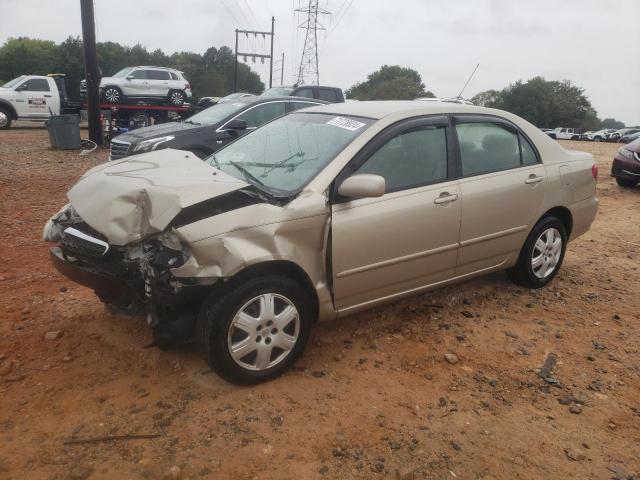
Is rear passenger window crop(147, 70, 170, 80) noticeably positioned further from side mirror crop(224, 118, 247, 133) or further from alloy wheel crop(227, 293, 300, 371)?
alloy wheel crop(227, 293, 300, 371)

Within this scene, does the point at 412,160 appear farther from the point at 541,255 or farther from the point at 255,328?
the point at 541,255

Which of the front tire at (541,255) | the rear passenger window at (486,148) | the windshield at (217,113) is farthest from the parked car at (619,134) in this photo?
the rear passenger window at (486,148)

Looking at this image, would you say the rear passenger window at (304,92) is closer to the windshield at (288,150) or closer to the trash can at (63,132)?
the trash can at (63,132)

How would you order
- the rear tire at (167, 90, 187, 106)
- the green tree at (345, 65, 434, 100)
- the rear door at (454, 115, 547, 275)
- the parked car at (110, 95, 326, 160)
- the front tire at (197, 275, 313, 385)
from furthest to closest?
the green tree at (345, 65, 434, 100) < the rear tire at (167, 90, 187, 106) < the parked car at (110, 95, 326, 160) < the rear door at (454, 115, 547, 275) < the front tire at (197, 275, 313, 385)

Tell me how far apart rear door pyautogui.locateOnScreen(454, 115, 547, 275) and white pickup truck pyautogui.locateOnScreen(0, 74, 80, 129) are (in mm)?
17352

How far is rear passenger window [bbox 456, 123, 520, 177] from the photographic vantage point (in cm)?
378

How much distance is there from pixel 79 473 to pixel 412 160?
262 centimetres

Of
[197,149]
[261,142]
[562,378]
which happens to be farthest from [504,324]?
[197,149]

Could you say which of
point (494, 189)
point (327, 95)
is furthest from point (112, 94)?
point (494, 189)

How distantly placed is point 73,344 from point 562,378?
3121mm

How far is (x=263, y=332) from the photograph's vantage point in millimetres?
2893

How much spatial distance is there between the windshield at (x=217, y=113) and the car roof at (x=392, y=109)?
16.1 feet

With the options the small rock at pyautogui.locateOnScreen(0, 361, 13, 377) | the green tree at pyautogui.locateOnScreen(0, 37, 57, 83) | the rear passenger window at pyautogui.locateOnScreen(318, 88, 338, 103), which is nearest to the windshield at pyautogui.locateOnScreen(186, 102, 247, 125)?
the rear passenger window at pyautogui.locateOnScreen(318, 88, 338, 103)

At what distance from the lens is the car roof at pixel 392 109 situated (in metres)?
3.55
